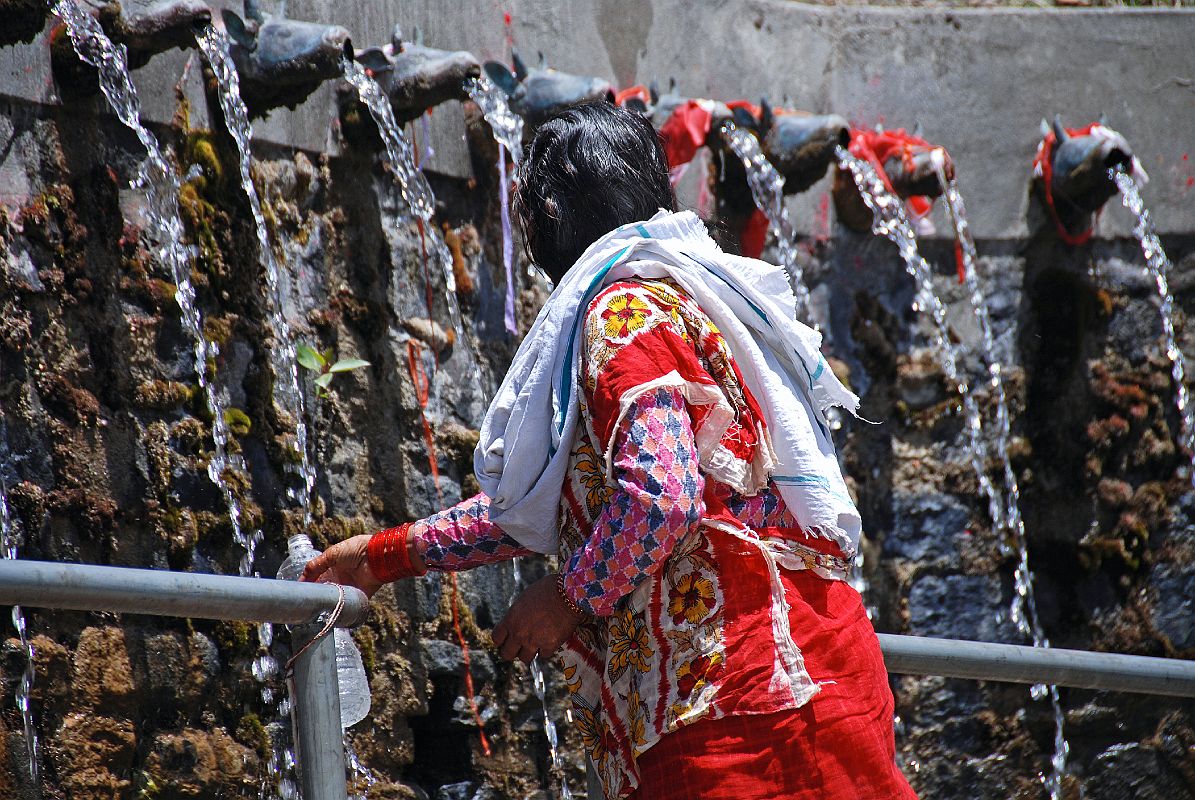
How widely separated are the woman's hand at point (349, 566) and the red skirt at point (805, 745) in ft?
1.61

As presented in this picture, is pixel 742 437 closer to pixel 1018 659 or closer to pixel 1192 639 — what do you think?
pixel 1018 659

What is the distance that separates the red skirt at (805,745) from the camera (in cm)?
151

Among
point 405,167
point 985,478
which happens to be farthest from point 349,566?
point 985,478

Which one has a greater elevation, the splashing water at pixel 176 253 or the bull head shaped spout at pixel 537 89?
the bull head shaped spout at pixel 537 89

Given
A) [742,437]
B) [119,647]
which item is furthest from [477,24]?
[742,437]

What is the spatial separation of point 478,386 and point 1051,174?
2.12 meters

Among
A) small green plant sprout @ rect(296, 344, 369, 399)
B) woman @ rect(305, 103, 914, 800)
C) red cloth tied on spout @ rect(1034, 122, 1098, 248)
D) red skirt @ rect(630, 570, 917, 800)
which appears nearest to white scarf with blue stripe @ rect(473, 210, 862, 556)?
woman @ rect(305, 103, 914, 800)

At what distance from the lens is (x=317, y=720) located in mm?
1617

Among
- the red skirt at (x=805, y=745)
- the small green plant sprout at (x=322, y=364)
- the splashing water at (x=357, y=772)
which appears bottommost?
the splashing water at (x=357, y=772)

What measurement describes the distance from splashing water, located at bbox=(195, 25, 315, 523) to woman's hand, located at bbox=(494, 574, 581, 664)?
1.50 m

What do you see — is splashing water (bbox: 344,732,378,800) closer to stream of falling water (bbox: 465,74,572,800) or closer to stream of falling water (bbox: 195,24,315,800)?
stream of falling water (bbox: 195,24,315,800)

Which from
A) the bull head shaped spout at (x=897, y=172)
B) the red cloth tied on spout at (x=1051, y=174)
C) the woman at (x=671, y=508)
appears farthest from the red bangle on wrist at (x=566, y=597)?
A: the red cloth tied on spout at (x=1051, y=174)

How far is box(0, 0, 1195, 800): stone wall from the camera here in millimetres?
2633

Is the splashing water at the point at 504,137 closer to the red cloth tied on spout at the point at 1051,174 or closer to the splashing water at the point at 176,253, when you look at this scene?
Result: the splashing water at the point at 176,253
